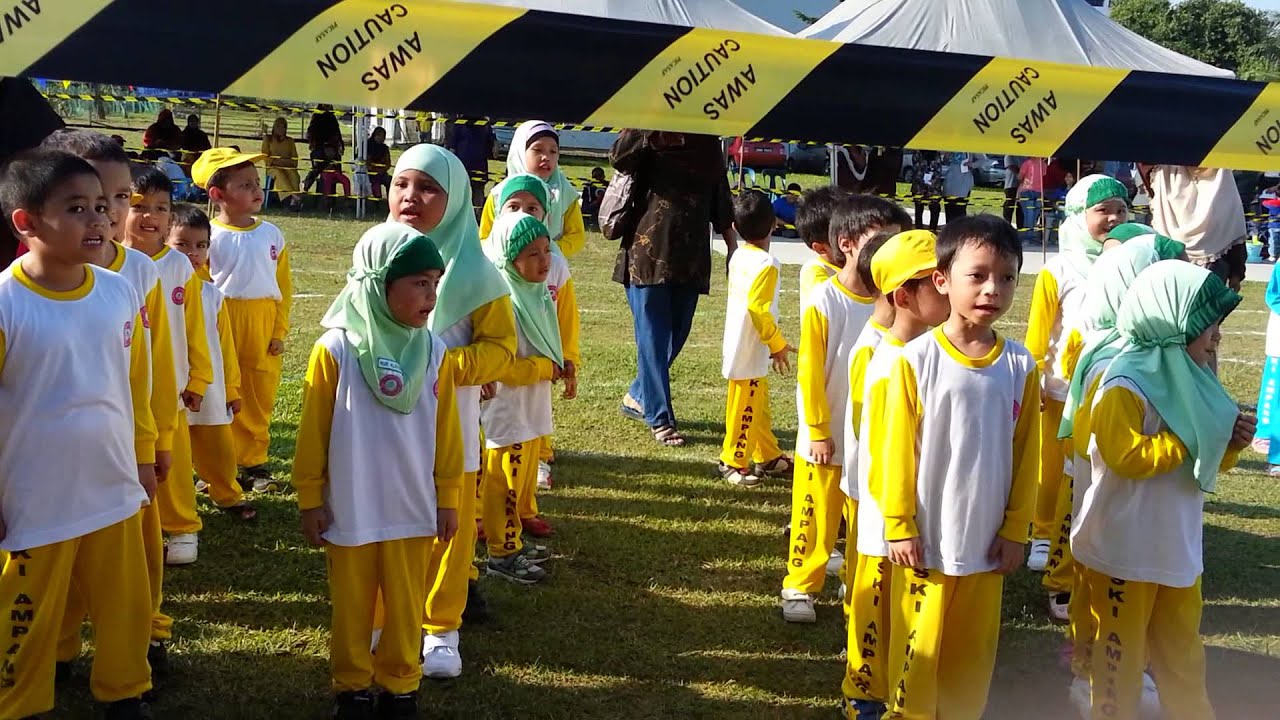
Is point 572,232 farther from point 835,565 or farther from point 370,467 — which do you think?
point 370,467

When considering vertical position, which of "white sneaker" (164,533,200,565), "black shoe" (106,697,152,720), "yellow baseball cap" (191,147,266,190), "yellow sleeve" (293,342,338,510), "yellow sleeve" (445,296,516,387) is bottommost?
"black shoe" (106,697,152,720)

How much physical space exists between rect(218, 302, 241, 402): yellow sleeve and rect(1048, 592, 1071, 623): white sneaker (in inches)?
150

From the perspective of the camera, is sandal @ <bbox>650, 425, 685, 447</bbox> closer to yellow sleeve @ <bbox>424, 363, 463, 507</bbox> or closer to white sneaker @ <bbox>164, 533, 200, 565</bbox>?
white sneaker @ <bbox>164, 533, 200, 565</bbox>

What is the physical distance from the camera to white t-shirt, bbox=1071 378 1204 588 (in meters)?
3.53

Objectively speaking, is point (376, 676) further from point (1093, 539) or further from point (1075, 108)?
point (1075, 108)

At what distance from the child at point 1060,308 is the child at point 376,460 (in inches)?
109

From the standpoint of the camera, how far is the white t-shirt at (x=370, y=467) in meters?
3.51

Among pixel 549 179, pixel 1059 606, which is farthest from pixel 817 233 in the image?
pixel 1059 606

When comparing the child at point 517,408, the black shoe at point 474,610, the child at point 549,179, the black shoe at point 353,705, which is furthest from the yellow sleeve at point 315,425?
the child at point 549,179

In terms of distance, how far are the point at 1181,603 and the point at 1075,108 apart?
1580mm

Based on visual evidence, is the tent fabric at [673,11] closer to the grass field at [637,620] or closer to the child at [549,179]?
the child at [549,179]

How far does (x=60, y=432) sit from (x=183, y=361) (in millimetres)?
1562

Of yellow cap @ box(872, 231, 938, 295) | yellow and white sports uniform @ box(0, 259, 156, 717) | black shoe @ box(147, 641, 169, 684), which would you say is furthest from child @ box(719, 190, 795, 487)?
yellow and white sports uniform @ box(0, 259, 156, 717)

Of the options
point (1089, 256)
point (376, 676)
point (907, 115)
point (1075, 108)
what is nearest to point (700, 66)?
point (907, 115)
